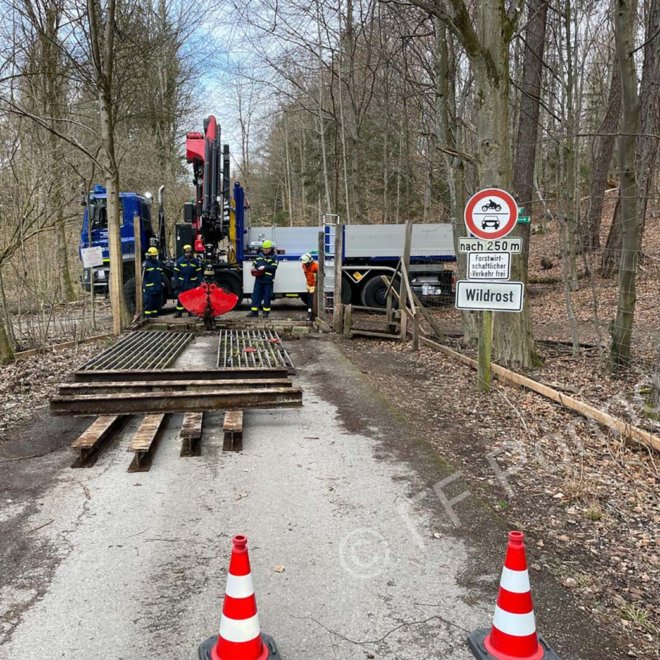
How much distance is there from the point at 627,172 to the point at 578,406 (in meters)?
3.31

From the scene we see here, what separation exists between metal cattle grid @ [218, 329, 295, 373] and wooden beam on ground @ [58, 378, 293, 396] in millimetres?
695

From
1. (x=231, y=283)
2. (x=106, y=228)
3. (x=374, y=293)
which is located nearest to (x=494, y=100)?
(x=374, y=293)

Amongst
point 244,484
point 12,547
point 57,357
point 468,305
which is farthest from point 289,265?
point 12,547

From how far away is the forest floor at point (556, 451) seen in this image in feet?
10.5

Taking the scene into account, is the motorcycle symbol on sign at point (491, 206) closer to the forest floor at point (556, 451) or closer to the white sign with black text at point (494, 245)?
the white sign with black text at point (494, 245)

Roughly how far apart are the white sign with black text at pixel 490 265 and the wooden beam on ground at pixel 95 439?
4.33 meters

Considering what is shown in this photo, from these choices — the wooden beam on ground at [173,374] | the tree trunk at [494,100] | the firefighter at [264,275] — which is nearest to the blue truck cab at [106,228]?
the firefighter at [264,275]

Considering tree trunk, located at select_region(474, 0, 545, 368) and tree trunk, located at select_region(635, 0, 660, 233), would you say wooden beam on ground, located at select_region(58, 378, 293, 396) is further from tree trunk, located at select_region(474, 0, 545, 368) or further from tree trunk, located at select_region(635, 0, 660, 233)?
tree trunk, located at select_region(635, 0, 660, 233)

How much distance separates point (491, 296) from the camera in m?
6.63

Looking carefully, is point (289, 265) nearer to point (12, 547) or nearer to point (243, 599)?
point (12, 547)

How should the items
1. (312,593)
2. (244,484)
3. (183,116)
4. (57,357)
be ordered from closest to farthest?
(312,593) < (244,484) < (57,357) < (183,116)

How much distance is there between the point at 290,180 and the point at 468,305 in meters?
34.1

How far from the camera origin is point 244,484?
445 centimetres

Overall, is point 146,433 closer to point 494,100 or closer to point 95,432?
point 95,432
